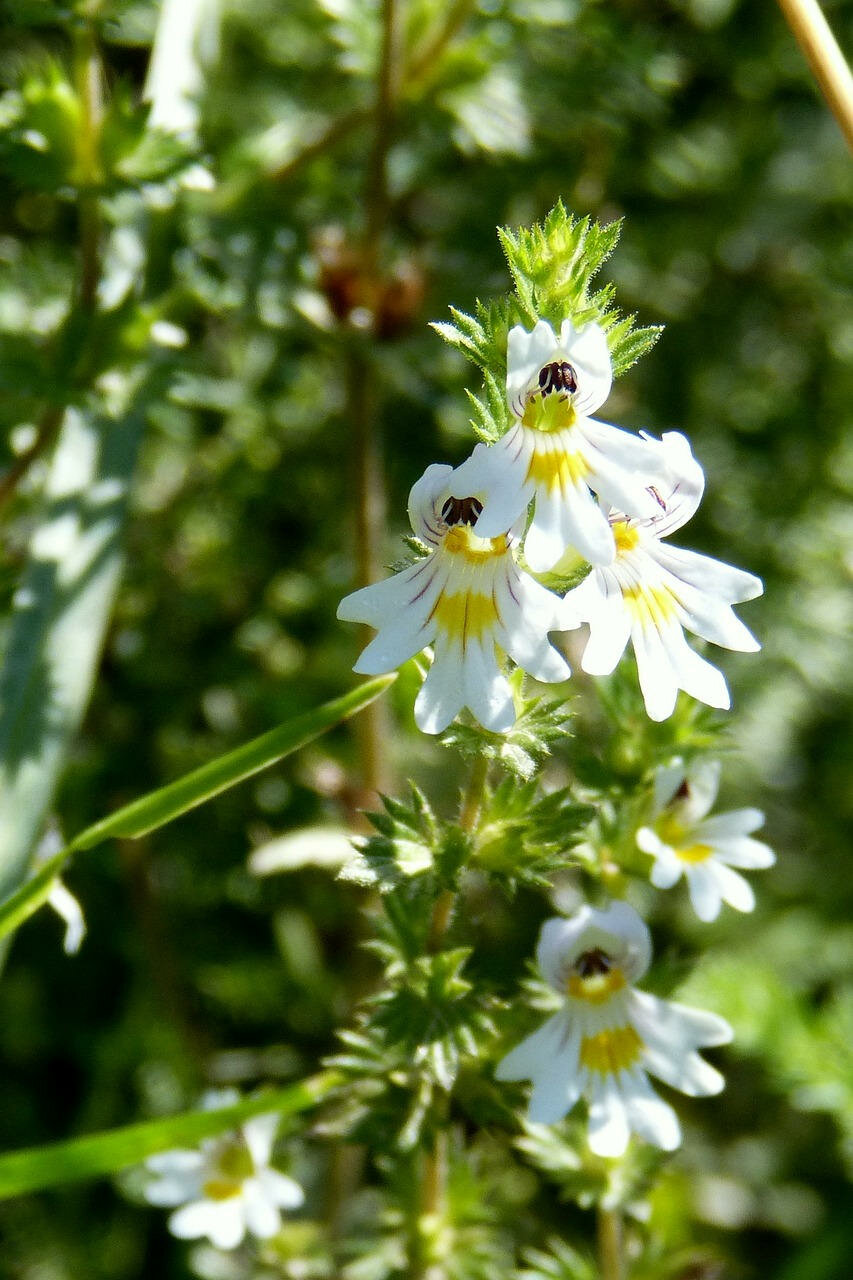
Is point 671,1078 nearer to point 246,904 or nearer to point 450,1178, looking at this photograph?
point 450,1178

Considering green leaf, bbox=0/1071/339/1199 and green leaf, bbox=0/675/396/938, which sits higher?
green leaf, bbox=0/675/396/938

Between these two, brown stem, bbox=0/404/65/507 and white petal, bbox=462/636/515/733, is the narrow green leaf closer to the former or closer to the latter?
white petal, bbox=462/636/515/733

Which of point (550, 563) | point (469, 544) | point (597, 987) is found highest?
point (469, 544)

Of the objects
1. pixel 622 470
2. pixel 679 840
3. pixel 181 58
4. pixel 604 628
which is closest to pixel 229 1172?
pixel 679 840

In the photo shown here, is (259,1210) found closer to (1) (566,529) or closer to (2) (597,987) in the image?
(2) (597,987)

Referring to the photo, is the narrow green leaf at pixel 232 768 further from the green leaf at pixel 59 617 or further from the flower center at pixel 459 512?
the green leaf at pixel 59 617

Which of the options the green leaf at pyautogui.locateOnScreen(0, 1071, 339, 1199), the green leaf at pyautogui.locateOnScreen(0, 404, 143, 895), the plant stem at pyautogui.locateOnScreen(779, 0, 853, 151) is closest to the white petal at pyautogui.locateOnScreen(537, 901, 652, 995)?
the green leaf at pyautogui.locateOnScreen(0, 1071, 339, 1199)
